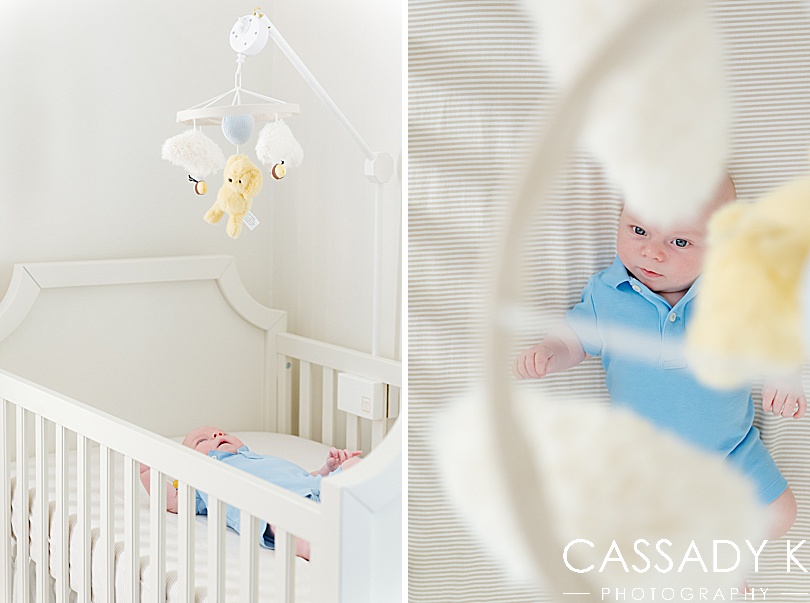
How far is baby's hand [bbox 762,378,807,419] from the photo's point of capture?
571mm

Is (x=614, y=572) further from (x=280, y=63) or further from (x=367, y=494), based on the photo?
(x=280, y=63)

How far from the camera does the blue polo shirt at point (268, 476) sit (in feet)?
5.35

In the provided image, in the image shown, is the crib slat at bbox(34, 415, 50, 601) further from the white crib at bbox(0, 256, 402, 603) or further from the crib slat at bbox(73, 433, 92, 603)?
the crib slat at bbox(73, 433, 92, 603)

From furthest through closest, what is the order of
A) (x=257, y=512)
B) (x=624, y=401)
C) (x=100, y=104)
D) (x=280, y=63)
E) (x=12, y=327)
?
(x=280, y=63), (x=100, y=104), (x=12, y=327), (x=257, y=512), (x=624, y=401)

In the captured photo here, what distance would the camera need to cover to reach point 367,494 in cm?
89

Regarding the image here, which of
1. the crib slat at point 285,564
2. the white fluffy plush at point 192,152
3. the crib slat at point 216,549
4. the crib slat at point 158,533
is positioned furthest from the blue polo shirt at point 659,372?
the white fluffy plush at point 192,152

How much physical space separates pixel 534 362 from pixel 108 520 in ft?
3.50

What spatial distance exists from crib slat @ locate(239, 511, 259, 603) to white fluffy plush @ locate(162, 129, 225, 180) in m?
1.02

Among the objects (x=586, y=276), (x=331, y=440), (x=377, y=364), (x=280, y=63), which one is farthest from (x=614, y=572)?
(x=280, y=63)

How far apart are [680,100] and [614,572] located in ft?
1.03

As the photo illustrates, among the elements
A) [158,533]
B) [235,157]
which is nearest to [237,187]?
[235,157]

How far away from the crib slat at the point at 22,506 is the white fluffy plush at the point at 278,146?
0.74 meters

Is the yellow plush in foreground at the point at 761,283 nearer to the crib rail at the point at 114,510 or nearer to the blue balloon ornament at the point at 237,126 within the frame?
the crib rail at the point at 114,510

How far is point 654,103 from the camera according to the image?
1.74 ft
